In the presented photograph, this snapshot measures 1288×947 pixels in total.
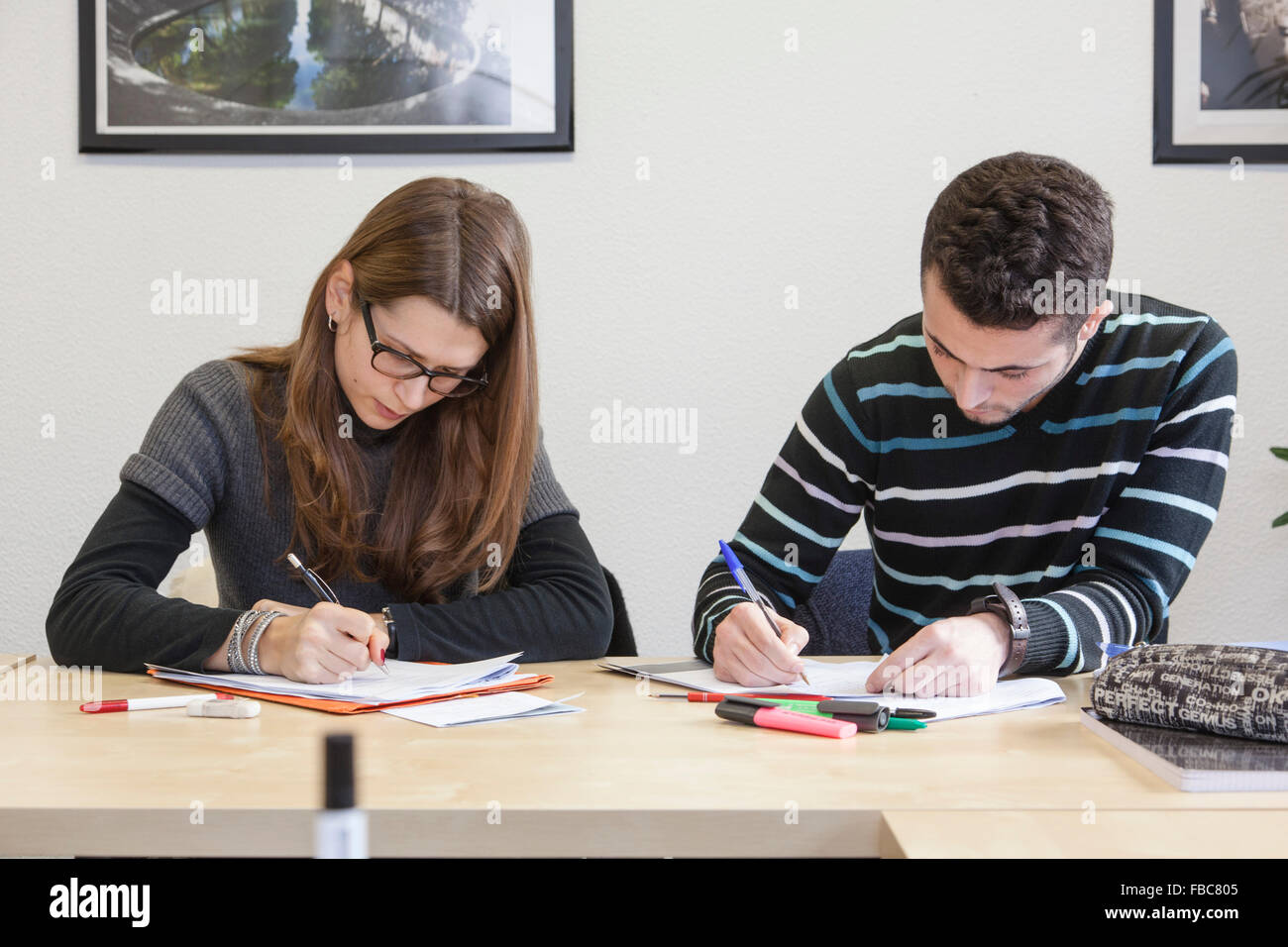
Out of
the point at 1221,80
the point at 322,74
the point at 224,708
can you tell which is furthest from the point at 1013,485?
the point at 322,74

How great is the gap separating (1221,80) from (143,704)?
2271 mm

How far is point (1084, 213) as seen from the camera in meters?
1.29

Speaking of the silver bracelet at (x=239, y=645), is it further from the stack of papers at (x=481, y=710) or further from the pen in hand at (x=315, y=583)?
the stack of papers at (x=481, y=710)

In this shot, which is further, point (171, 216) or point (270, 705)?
point (171, 216)

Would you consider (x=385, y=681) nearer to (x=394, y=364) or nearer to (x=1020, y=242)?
(x=394, y=364)

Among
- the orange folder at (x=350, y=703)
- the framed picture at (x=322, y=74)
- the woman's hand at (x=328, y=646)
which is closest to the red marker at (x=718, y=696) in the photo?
the orange folder at (x=350, y=703)

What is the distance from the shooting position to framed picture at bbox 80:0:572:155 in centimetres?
229

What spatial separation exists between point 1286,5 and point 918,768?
2.13 meters

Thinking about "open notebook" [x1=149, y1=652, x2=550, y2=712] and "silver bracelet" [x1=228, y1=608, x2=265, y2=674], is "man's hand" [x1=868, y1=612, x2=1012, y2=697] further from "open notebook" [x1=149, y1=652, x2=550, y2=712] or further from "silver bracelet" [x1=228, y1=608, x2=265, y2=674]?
"silver bracelet" [x1=228, y1=608, x2=265, y2=674]

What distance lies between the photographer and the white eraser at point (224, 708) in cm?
103

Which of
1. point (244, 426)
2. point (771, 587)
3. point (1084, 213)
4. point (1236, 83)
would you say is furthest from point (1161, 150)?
point (244, 426)

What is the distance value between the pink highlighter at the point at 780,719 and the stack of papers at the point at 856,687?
0.33ft

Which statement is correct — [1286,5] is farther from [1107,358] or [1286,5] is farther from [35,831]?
[35,831]
